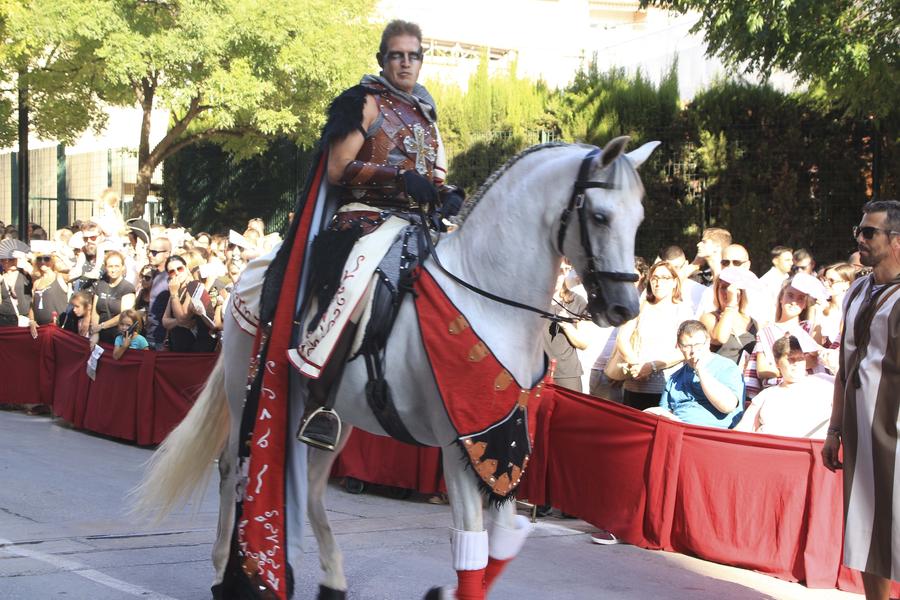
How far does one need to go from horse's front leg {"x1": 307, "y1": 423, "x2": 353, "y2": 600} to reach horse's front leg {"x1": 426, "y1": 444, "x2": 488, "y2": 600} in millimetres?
971

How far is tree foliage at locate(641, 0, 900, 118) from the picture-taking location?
12336 millimetres

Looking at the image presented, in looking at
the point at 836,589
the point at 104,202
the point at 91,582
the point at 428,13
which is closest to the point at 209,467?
the point at 91,582

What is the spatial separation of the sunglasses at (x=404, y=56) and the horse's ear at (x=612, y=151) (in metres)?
1.28

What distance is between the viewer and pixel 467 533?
14.6 ft

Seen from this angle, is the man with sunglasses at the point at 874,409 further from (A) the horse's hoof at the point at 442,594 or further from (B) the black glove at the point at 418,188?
(B) the black glove at the point at 418,188

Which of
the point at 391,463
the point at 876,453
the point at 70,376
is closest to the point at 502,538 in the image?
the point at 876,453

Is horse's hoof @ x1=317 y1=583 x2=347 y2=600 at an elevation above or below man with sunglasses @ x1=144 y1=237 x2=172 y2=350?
below

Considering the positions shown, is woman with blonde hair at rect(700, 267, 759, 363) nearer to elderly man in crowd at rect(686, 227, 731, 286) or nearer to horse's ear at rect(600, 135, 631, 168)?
elderly man in crowd at rect(686, 227, 731, 286)

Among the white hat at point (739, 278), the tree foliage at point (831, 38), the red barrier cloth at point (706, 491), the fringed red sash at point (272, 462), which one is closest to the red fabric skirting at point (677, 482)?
the red barrier cloth at point (706, 491)

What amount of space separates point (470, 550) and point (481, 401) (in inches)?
23.1

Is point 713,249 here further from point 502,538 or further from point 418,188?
point 502,538

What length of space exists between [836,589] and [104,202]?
525 inches

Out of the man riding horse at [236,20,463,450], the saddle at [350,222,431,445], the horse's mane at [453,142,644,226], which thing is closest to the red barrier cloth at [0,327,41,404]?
the man riding horse at [236,20,463,450]

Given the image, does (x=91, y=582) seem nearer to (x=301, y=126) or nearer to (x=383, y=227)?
(x=383, y=227)
